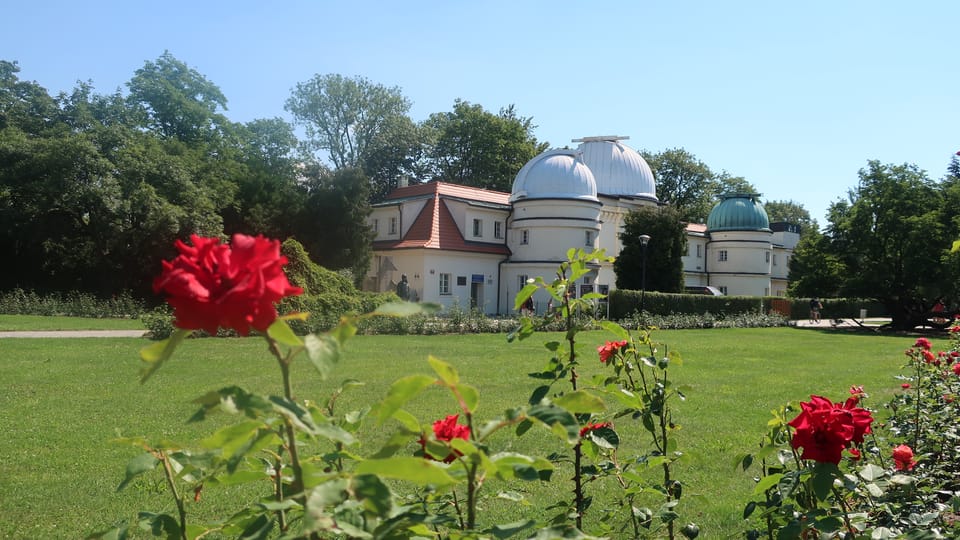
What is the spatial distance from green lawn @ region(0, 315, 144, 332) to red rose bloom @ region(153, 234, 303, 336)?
22.1 metres

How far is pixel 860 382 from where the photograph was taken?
12.5m

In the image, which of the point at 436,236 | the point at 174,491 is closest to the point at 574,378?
the point at 174,491

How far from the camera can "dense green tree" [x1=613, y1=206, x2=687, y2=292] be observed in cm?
3509

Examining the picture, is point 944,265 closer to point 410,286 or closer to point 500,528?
point 410,286

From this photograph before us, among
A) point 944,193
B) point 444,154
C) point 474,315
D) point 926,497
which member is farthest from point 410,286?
point 926,497

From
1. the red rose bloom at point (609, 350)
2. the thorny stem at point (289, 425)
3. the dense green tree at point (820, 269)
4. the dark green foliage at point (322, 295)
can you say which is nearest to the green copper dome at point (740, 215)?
the dense green tree at point (820, 269)

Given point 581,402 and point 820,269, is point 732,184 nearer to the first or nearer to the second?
point 820,269

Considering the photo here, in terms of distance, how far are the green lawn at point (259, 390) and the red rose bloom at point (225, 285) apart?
34.3 inches

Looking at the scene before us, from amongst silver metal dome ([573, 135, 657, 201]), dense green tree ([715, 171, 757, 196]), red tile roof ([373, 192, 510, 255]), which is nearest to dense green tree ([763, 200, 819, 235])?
dense green tree ([715, 171, 757, 196])

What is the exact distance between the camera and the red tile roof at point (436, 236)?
111 feet

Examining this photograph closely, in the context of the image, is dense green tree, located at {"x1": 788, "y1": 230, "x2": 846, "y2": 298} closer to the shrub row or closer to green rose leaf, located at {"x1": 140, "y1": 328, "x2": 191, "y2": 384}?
the shrub row

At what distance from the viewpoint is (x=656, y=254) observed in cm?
3500

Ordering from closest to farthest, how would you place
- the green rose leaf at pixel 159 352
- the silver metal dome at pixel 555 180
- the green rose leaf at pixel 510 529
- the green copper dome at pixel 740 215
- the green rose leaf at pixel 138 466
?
1. the green rose leaf at pixel 159 352
2. the green rose leaf at pixel 510 529
3. the green rose leaf at pixel 138 466
4. the silver metal dome at pixel 555 180
5. the green copper dome at pixel 740 215

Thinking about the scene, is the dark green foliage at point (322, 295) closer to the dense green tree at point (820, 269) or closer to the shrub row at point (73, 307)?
the shrub row at point (73, 307)
